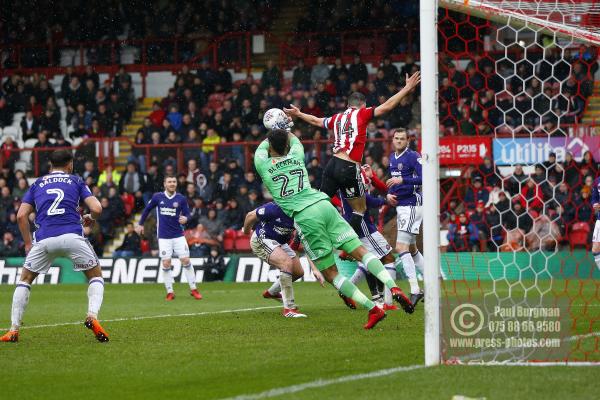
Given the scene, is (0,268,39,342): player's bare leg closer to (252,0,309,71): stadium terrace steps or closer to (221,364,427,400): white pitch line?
(221,364,427,400): white pitch line

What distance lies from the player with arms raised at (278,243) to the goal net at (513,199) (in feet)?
6.53

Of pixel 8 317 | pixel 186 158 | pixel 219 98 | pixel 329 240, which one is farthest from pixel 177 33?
pixel 329 240

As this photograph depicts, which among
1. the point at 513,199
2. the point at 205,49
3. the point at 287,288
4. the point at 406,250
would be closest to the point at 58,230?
the point at 287,288

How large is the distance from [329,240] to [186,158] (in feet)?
55.9

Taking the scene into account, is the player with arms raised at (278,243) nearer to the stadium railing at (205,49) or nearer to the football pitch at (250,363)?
the football pitch at (250,363)

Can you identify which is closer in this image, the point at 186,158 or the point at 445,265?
the point at 445,265

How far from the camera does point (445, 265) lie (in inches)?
431

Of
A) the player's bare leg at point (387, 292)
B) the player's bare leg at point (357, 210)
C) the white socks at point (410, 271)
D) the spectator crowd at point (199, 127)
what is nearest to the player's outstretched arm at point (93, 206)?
the player's bare leg at point (357, 210)

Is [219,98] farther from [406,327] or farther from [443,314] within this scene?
[443,314]

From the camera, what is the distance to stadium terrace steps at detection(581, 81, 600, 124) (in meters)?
22.6

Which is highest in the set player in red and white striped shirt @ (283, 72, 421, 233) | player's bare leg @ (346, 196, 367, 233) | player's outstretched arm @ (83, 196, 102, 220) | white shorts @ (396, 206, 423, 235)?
player in red and white striped shirt @ (283, 72, 421, 233)

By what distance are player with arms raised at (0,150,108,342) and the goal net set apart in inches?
139

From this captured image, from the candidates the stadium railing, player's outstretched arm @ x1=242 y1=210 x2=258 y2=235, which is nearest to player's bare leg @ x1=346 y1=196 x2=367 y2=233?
player's outstretched arm @ x1=242 y1=210 x2=258 y2=235

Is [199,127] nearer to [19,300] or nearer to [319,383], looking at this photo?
[19,300]
